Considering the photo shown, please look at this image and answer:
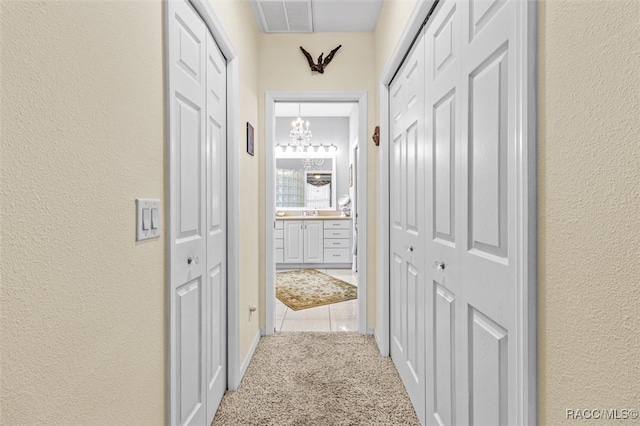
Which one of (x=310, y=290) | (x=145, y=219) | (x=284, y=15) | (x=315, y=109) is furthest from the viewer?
(x=315, y=109)

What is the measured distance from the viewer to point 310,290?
421cm

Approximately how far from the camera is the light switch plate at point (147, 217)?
0.94 metres

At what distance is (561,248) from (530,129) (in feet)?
0.89

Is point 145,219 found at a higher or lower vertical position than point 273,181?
lower

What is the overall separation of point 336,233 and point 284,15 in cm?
353

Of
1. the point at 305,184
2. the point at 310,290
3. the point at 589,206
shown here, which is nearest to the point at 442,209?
the point at 589,206

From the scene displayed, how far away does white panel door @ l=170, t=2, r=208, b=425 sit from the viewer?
1.18 meters

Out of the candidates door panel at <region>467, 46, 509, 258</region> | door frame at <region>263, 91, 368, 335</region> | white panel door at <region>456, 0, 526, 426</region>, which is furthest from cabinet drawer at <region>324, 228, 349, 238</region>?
door panel at <region>467, 46, 509, 258</region>

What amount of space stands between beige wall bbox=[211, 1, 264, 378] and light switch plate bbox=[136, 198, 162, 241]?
3.33ft

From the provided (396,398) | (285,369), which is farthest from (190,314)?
(396,398)

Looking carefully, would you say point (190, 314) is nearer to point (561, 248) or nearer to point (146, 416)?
point (146, 416)

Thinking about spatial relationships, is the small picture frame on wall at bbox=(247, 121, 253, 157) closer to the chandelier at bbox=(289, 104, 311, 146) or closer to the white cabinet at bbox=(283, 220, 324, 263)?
the chandelier at bbox=(289, 104, 311, 146)

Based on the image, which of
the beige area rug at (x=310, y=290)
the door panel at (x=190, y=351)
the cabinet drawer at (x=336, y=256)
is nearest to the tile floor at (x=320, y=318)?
the beige area rug at (x=310, y=290)

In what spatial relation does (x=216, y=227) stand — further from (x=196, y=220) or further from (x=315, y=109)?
(x=315, y=109)
